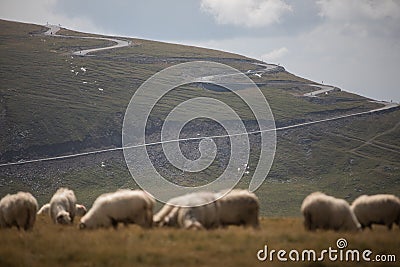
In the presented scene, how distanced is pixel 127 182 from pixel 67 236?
138 m

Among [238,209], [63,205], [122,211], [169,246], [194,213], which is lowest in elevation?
[63,205]

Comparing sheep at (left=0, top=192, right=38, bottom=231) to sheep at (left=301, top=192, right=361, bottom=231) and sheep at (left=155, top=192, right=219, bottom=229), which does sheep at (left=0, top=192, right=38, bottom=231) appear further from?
sheep at (left=301, top=192, right=361, bottom=231)

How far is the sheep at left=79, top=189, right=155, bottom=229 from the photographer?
25.9m

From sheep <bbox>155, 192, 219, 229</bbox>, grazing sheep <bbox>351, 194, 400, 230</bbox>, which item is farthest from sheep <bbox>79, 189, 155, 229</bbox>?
grazing sheep <bbox>351, 194, 400, 230</bbox>

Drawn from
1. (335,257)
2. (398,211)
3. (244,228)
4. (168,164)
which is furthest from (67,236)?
(168,164)

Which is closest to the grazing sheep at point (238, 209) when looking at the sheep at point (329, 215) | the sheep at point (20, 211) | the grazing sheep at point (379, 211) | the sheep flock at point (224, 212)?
the sheep flock at point (224, 212)

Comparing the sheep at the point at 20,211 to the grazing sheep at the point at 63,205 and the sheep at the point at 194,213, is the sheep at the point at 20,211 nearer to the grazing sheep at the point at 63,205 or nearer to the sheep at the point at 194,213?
the grazing sheep at the point at 63,205

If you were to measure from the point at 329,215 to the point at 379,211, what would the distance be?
294cm

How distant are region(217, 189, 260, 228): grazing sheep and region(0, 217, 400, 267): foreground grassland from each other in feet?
5.85

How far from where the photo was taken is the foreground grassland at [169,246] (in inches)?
763

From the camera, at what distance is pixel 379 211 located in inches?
1061

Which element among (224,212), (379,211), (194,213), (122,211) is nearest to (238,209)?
(224,212)

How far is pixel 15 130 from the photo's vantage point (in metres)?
183

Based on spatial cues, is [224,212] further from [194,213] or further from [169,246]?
[169,246]
